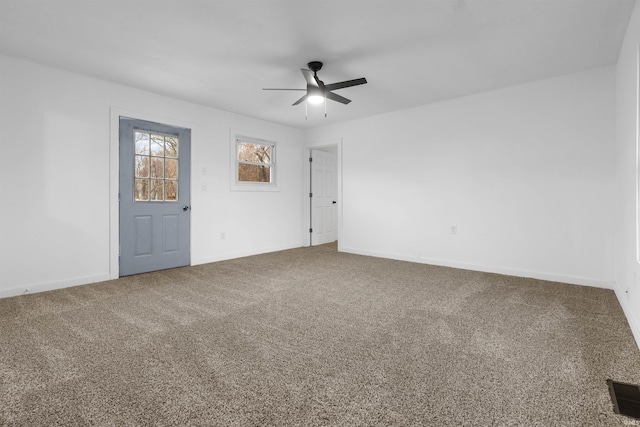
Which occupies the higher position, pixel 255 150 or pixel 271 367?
pixel 255 150

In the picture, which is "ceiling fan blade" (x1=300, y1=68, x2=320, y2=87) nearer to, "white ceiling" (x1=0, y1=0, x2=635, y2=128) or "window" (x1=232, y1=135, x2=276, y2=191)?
"white ceiling" (x1=0, y1=0, x2=635, y2=128)

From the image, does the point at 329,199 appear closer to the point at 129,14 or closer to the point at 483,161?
the point at 483,161

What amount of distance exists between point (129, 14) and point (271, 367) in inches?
113

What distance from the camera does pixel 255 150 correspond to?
19.3 feet

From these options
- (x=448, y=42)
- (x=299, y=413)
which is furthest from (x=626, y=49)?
(x=299, y=413)

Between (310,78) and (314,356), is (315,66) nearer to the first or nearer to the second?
(310,78)

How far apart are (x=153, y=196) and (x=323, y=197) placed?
3585mm

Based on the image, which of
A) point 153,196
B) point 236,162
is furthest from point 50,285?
point 236,162

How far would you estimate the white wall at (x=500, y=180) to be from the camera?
3.62 metres

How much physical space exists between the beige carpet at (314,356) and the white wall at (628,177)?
241 millimetres

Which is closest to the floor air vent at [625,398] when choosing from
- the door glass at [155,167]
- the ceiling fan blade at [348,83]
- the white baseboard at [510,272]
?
the white baseboard at [510,272]

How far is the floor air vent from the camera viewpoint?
59.5 inches

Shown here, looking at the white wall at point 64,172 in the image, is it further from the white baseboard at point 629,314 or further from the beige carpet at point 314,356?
the white baseboard at point 629,314

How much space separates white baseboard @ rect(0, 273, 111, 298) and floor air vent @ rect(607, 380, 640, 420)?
15.9ft
